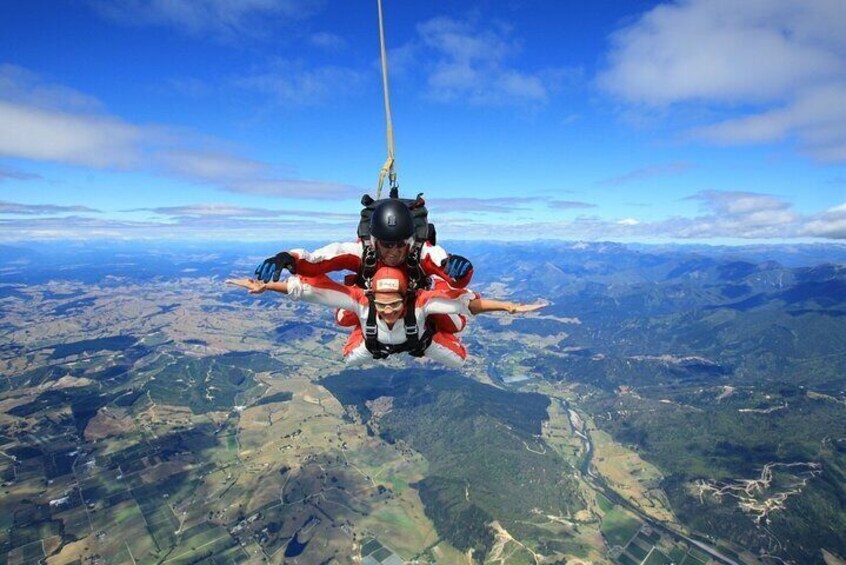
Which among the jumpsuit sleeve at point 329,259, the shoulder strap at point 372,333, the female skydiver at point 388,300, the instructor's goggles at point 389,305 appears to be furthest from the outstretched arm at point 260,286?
the instructor's goggles at point 389,305

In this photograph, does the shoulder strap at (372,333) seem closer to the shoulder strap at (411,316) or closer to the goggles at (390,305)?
the goggles at (390,305)

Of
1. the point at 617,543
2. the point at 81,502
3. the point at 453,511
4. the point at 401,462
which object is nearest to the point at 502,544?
the point at 453,511

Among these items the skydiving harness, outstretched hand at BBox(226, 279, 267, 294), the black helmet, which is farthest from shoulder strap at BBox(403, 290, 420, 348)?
outstretched hand at BBox(226, 279, 267, 294)

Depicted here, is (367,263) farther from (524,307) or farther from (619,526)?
(619,526)

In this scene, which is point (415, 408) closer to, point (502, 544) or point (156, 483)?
point (502, 544)

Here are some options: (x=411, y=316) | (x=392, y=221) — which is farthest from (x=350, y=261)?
(x=392, y=221)

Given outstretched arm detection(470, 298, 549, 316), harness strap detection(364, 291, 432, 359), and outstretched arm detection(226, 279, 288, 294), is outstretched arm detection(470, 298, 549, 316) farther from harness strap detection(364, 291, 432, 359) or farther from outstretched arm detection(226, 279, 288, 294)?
outstretched arm detection(226, 279, 288, 294)
